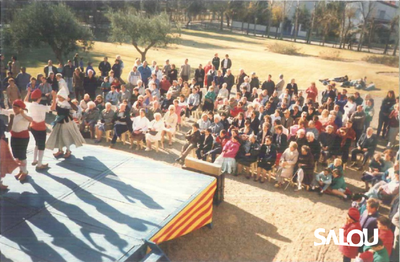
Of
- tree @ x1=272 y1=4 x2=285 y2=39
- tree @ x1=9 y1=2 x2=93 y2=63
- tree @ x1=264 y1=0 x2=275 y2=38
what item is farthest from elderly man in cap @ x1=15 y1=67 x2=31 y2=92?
tree @ x1=272 y1=4 x2=285 y2=39

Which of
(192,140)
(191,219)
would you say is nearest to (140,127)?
(192,140)

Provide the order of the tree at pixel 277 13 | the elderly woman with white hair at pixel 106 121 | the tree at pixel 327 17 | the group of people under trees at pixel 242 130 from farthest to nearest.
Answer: the tree at pixel 277 13, the tree at pixel 327 17, the elderly woman with white hair at pixel 106 121, the group of people under trees at pixel 242 130

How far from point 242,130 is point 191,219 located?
13.5 ft

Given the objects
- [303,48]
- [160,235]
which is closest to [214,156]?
[160,235]

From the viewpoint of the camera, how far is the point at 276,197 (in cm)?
783

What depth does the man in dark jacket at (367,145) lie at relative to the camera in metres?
8.96

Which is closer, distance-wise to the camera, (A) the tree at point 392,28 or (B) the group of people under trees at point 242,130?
(B) the group of people under trees at point 242,130

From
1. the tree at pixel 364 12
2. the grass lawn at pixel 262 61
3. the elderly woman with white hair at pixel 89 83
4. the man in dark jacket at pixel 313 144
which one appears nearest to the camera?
the man in dark jacket at pixel 313 144

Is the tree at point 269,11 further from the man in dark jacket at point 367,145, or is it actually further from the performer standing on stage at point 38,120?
the performer standing on stage at point 38,120

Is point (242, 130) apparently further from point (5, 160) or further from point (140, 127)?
point (5, 160)

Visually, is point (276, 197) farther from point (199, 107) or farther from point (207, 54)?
point (207, 54)

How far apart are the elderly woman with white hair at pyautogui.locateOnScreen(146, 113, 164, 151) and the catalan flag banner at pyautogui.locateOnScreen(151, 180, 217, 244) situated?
3.50m

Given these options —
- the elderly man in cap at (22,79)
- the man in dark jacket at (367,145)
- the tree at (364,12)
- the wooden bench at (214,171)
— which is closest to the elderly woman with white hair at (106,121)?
the wooden bench at (214,171)

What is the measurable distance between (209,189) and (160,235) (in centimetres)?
165
